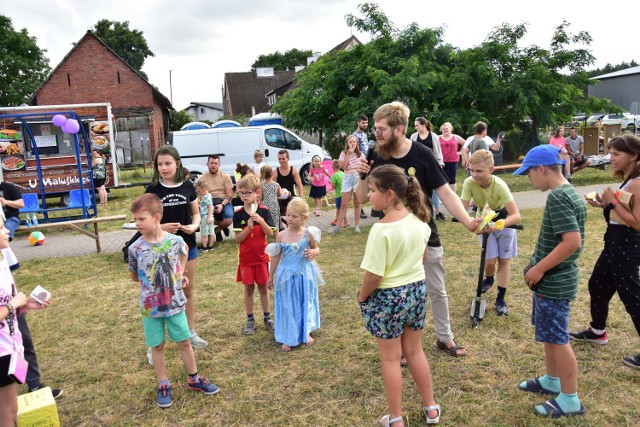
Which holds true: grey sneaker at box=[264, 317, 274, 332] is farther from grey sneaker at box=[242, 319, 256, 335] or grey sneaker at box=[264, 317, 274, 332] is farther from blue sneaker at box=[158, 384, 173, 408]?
blue sneaker at box=[158, 384, 173, 408]

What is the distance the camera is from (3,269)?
8.41 feet

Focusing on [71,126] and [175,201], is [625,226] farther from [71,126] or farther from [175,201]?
[71,126]

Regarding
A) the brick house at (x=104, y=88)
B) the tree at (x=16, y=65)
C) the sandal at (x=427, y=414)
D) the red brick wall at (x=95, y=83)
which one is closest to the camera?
the sandal at (x=427, y=414)

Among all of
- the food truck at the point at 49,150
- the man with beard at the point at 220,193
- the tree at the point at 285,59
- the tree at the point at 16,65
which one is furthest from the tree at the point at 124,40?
the man with beard at the point at 220,193

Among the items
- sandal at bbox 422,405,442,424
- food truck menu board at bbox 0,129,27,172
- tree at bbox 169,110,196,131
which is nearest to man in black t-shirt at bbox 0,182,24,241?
sandal at bbox 422,405,442,424

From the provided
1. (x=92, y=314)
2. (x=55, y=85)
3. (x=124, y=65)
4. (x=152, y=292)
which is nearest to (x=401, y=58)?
(x=92, y=314)

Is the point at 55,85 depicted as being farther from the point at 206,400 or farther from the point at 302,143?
the point at 206,400

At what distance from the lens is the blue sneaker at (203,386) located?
3561 millimetres

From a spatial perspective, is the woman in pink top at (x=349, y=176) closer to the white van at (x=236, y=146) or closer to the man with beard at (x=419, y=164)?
the man with beard at (x=419, y=164)

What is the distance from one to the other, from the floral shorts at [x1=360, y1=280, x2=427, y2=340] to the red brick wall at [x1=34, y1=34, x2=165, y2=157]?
102 feet

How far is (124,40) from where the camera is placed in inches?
2296

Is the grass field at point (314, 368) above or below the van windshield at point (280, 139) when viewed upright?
below

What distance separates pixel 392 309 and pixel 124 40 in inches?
2543

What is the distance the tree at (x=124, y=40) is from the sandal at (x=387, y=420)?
2461 inches
